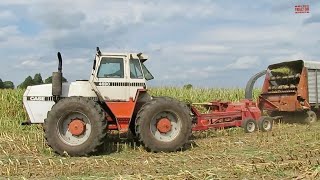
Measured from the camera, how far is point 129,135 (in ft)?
35.6

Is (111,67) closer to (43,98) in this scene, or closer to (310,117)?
(43,98)

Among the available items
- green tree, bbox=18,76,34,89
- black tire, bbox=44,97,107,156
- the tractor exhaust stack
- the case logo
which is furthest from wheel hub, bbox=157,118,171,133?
green tree, bbox=18,76,34,89

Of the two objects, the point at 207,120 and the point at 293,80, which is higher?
the point at 293,80

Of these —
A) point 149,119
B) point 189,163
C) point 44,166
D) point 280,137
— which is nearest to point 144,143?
point 149,119

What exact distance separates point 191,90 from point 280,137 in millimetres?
9286

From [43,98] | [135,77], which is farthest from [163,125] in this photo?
[43,98]

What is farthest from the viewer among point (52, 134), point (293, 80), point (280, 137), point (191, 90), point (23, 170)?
point (191, 90)

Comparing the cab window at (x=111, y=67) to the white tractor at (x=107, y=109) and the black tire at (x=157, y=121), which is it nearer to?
the white tractor at (x=107, y=109)

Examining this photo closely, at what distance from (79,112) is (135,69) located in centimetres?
157

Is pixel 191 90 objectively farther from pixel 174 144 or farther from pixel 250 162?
pixel 250 162

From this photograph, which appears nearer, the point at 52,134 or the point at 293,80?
the point at 52,134

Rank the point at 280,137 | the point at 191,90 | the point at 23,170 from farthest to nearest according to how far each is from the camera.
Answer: the point at 191,90 < the point at 280,137 < the point at 23,170

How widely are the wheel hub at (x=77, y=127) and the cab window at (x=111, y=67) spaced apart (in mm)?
1175

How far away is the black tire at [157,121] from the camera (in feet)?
29.0
